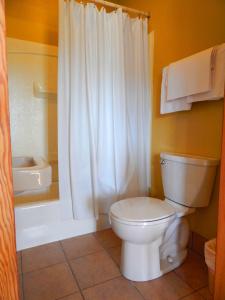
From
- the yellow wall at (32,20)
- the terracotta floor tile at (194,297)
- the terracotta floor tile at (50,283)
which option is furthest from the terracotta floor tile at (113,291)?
the yellow wall at (32,20)

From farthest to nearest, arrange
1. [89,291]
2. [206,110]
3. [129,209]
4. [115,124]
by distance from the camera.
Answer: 1. [115,124]
2. [206,110]
3. [129,209]
4. [89,291]

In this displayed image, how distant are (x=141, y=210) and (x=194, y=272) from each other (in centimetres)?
56

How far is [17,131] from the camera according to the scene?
Result: 219 cm

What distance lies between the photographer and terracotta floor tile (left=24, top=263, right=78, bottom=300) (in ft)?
3.75

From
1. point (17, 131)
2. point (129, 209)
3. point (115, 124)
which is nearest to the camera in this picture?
point (129, 209)

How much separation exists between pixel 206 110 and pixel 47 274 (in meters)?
1.49

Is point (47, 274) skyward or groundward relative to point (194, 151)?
groundward

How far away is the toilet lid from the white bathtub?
0.61m

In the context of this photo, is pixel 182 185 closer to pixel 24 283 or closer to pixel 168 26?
pixel 24 283

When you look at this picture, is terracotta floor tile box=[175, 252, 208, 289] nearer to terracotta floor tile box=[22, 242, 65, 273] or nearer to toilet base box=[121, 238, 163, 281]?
toilet base box=[121, 238, 163, 281]

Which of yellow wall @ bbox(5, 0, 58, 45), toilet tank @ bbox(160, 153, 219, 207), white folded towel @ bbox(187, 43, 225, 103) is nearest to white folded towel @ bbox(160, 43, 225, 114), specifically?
white folded towel @ bbox(187, 43, 225, 103)

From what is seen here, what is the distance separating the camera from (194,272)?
1.32 m

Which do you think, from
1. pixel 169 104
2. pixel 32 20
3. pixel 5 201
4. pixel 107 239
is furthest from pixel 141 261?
pixel 32 20

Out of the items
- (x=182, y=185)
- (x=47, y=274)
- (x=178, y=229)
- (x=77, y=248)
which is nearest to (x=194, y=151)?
(x=182, y=185)
